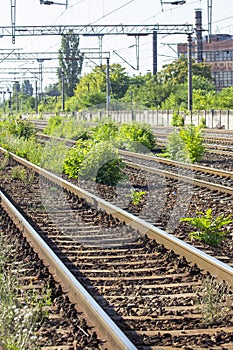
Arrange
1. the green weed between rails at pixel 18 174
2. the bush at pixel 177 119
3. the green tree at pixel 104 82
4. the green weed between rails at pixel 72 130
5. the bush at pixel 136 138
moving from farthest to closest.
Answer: the green tree at pixel 104 82 < the bush at pixel 177 119 < the green weed between rails at pixel 72 130 < the bush at pixel 136 138 < the green weed between rails at pixel 18 174

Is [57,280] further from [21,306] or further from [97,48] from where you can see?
[97,48]

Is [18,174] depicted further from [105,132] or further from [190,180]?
[105,132]

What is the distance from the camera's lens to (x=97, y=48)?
55.8 m

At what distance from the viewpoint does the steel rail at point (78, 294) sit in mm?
5371

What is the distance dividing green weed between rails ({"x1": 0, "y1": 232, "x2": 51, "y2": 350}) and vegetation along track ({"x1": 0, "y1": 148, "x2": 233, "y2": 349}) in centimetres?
63

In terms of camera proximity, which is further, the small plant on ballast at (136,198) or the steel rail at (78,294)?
the small plant on ballast at (136,198)

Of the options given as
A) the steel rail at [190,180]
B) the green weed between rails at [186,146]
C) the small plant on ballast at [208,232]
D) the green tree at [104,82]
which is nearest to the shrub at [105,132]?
the green weed between rails at [186,146]

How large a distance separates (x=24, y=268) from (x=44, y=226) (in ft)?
9.91

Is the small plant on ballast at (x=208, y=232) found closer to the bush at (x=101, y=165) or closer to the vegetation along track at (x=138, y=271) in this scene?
the vegetation along track at (x=138, y=271)

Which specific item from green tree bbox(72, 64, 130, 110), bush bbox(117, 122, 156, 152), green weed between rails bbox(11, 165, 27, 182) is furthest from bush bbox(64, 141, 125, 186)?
green tree bbox(72, 64, 130, 110)

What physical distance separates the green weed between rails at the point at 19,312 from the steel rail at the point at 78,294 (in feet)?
Answer: 0.89

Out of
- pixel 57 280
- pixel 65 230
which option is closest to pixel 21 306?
pixel 57 280

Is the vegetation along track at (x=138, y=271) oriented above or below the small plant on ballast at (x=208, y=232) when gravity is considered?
below

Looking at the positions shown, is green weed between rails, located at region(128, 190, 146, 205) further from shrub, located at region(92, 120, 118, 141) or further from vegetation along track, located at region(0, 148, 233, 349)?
shrub, located at region(92, 120, 118, 141)
